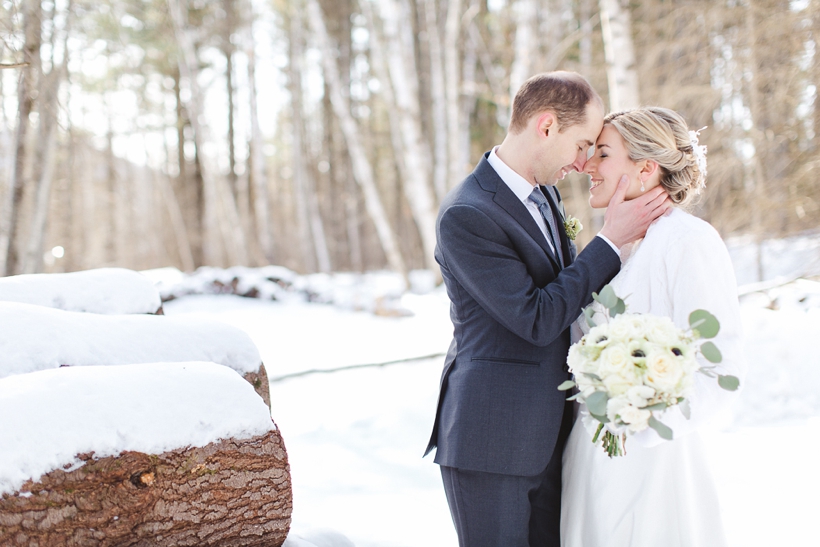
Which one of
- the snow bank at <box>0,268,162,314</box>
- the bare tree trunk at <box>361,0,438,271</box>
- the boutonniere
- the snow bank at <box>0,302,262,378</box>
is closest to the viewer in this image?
the boutonniere

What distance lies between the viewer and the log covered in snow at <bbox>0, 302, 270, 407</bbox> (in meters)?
2.66

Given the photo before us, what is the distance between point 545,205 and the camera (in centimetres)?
247

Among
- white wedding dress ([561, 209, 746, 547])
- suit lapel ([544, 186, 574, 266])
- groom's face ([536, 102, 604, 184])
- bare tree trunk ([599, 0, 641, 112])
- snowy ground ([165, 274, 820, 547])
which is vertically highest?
bare tree trunk ([599, 0, 641, 112])

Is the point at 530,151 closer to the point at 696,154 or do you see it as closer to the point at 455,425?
the point at 696,154

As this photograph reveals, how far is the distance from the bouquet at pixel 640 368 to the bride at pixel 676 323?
27 cm

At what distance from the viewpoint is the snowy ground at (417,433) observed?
3734 millimetres

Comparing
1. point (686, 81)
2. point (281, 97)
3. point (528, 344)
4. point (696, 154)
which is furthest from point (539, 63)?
point (281, 97)

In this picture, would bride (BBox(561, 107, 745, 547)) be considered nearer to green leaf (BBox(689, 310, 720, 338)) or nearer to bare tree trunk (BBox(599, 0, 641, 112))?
green leaf (BBox(689, 310, 720, 338))

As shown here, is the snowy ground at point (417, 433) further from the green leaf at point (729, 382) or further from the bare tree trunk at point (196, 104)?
the bare tree trunk at point (196, 104)

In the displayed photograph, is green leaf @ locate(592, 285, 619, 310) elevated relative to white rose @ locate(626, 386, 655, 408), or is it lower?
elevated

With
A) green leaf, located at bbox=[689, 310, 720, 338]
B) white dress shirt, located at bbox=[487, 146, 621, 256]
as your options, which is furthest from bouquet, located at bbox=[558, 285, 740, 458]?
white dress shirt, located at bbox=[487, 146, 621, 256]

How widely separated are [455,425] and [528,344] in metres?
0.39

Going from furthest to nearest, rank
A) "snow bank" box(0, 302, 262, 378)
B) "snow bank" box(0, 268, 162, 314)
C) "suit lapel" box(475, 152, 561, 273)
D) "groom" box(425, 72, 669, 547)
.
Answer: "snow bank" box(0, 268, 162, 314) → "snow bank" box(0, 302, 262, 378) → "suit lapel" box(475, 152, 561, 273) → "groom" box(425, 72, 669, 547)

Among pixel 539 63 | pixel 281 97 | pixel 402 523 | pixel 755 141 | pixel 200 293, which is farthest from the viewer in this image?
pixel 281 97
